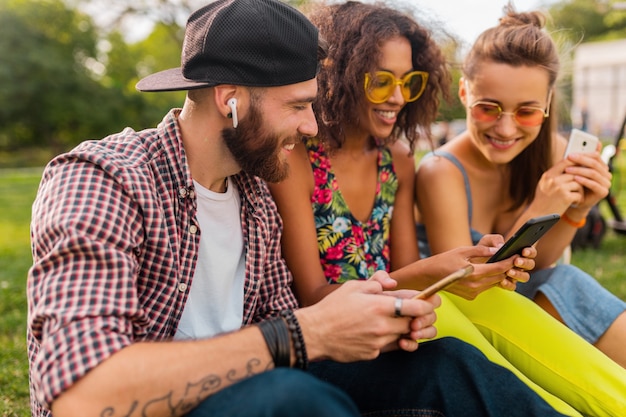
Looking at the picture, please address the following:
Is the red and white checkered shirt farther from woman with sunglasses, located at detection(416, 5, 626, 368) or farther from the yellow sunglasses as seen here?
woman with sunglasses, located at detection(416, 5, 626, 368)

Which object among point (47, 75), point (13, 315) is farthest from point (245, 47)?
point (47, 75)

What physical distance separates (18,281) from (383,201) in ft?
12.7

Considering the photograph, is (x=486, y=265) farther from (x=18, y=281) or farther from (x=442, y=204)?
(x=18, y=281)

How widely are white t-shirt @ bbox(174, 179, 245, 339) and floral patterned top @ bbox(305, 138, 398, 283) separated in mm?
→ 634

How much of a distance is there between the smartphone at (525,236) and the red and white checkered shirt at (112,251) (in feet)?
2.93

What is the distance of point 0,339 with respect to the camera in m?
3.89

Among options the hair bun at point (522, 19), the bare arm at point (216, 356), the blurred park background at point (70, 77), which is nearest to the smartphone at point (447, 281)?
the bare arm at point (216, 356)

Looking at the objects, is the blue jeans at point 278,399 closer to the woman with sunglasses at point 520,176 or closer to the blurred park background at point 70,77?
the woman with sunglasses at point 520,176

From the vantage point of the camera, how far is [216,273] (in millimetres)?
2197

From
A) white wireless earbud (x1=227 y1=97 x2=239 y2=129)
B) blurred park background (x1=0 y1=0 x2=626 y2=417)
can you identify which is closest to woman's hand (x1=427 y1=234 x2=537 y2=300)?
white wireless earbud (x1=227 y1=97 x2=239 y2=129)

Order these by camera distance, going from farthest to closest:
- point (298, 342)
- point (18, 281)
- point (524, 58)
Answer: point (18, 281)
point (524, 58)
point (298, 342)

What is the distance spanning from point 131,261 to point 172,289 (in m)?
0.27

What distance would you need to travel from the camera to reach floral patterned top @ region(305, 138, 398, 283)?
287 cm

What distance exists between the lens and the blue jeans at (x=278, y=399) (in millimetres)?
1475
